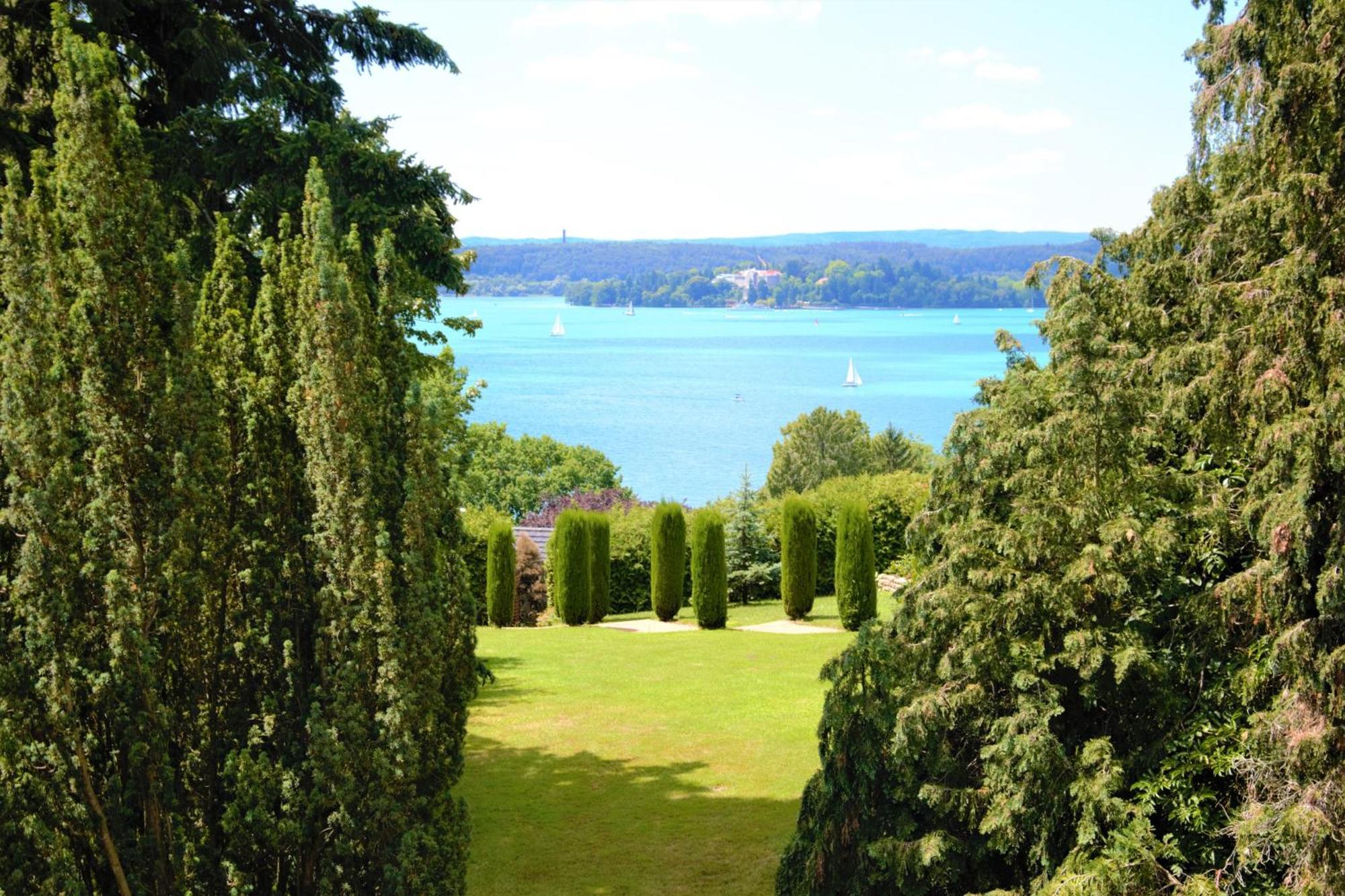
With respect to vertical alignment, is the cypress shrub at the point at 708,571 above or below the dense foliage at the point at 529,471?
above

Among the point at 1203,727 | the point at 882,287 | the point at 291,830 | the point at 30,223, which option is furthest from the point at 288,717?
the point at 882,287

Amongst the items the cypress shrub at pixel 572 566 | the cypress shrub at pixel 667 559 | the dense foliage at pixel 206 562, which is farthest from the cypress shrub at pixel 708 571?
the dense foliage at pixel 206 562

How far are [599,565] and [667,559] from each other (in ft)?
4.50

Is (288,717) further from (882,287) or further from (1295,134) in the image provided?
(882,287)

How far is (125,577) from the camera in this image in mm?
5730

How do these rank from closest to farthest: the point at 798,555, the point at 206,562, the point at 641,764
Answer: the point at 206,562 < the point at 641,764 < the point at 798,555

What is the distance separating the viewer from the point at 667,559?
22203mm

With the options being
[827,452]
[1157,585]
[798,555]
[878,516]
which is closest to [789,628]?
[798,555]

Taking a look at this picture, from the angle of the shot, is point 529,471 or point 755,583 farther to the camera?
point 529,471

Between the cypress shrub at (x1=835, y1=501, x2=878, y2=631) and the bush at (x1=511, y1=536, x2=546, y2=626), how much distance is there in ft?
23.7

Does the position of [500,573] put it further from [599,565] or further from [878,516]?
[878,516]

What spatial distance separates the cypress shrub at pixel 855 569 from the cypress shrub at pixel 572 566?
5.01m

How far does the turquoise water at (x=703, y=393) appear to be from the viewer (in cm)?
9431

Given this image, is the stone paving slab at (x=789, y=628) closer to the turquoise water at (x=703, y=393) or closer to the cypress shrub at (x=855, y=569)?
the cypress shrub at (x=855, y=569)
